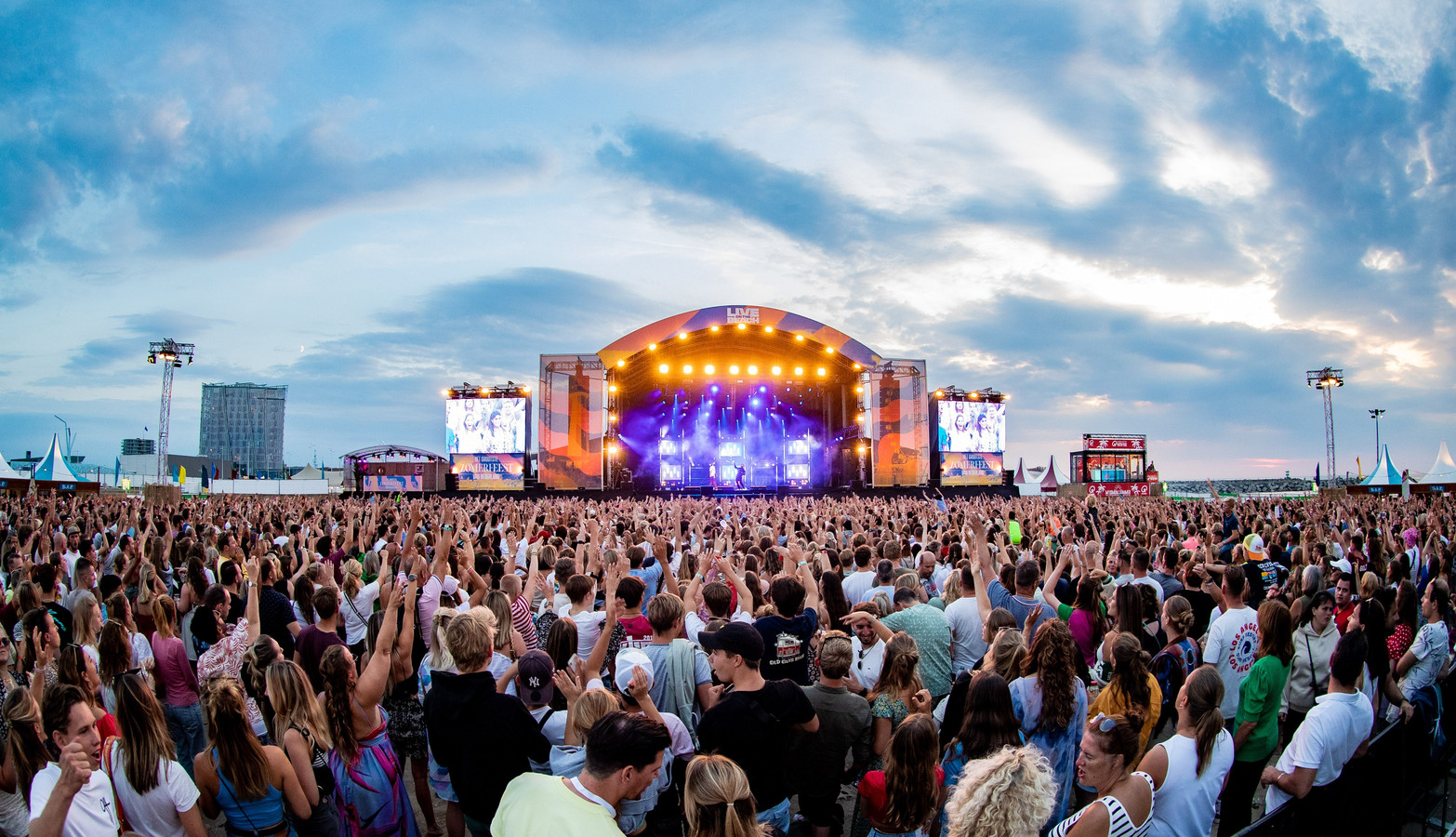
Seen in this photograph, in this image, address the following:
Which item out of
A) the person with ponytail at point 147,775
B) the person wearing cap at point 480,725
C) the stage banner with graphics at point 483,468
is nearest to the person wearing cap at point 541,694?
the person wearing cap at point 480,725

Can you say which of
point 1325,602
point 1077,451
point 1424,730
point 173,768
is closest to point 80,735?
point 173,768

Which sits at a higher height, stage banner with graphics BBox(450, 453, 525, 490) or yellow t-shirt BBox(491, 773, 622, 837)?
stage banner with graphics BBox(450, 453, 525, 490)

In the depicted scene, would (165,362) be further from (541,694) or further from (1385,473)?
(1385,473)

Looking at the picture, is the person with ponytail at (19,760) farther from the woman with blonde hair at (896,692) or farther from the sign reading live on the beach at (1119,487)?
the sign reading live on the beach at (1119,487)

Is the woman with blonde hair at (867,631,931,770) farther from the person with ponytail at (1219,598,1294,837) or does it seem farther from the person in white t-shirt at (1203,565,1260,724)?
the person in white t-shirt at (1203,565,1260,724)

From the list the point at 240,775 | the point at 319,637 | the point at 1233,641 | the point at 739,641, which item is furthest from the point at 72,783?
the point at 1233,641

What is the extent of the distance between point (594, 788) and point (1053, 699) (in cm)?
225

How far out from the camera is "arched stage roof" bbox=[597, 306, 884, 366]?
86.4 ft

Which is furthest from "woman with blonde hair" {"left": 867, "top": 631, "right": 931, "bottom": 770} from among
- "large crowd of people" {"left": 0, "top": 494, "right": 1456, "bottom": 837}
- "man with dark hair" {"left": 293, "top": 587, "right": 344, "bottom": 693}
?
"man with dark hair" {"left": 293, "top": 587, "right": 344, "bottom": 693}

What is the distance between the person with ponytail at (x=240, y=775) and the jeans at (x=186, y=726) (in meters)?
1.89

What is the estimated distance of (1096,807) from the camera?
2.45 metres

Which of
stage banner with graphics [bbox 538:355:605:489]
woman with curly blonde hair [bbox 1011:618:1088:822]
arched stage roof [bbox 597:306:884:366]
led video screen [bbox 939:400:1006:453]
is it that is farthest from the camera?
led video screen [bbox 939:400:1006:453]

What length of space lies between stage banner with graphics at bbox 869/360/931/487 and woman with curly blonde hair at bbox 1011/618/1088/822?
26.2 m

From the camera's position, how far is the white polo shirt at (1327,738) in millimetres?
3336
